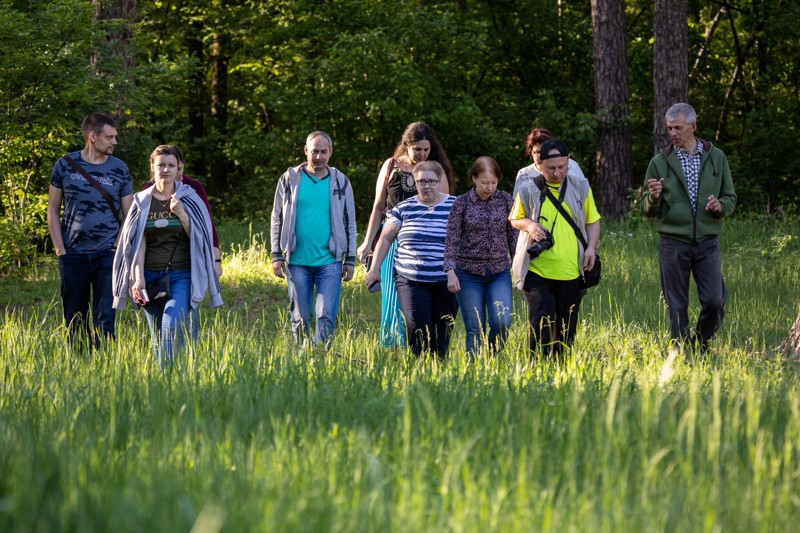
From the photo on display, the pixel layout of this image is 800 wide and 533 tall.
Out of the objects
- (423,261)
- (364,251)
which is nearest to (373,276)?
(423,261)

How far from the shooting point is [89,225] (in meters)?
8.35

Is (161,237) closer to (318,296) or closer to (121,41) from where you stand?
(318,296)

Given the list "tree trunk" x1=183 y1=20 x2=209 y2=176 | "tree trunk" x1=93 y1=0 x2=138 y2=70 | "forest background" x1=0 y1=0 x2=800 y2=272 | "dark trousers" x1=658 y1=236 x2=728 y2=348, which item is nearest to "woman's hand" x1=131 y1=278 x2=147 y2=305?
"dark trousers" x1=658 y1=236 x2=728 y2=348

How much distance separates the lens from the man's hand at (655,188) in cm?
823

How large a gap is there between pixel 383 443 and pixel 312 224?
4.19 m

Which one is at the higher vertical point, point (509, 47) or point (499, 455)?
point (509, 47)

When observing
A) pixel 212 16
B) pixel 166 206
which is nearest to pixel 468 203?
pixel 166 206

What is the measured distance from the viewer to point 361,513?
3602 millimetres

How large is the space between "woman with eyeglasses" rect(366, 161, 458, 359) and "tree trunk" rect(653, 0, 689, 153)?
1200 centimetres

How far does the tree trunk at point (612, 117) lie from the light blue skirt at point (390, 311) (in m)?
13.8

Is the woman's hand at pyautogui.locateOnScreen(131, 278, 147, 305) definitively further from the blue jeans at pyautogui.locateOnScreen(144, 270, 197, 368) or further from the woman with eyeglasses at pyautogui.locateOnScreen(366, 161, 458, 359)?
the woman with eyeglasses at pyautogui.locateOnScreen(366, 161, 458, 359)

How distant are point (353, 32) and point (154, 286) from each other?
18.4 meters

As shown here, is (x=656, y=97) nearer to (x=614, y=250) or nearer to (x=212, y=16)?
(x=614, y=250)

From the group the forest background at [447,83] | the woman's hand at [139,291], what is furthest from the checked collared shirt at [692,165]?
the forest background at [447,83]
